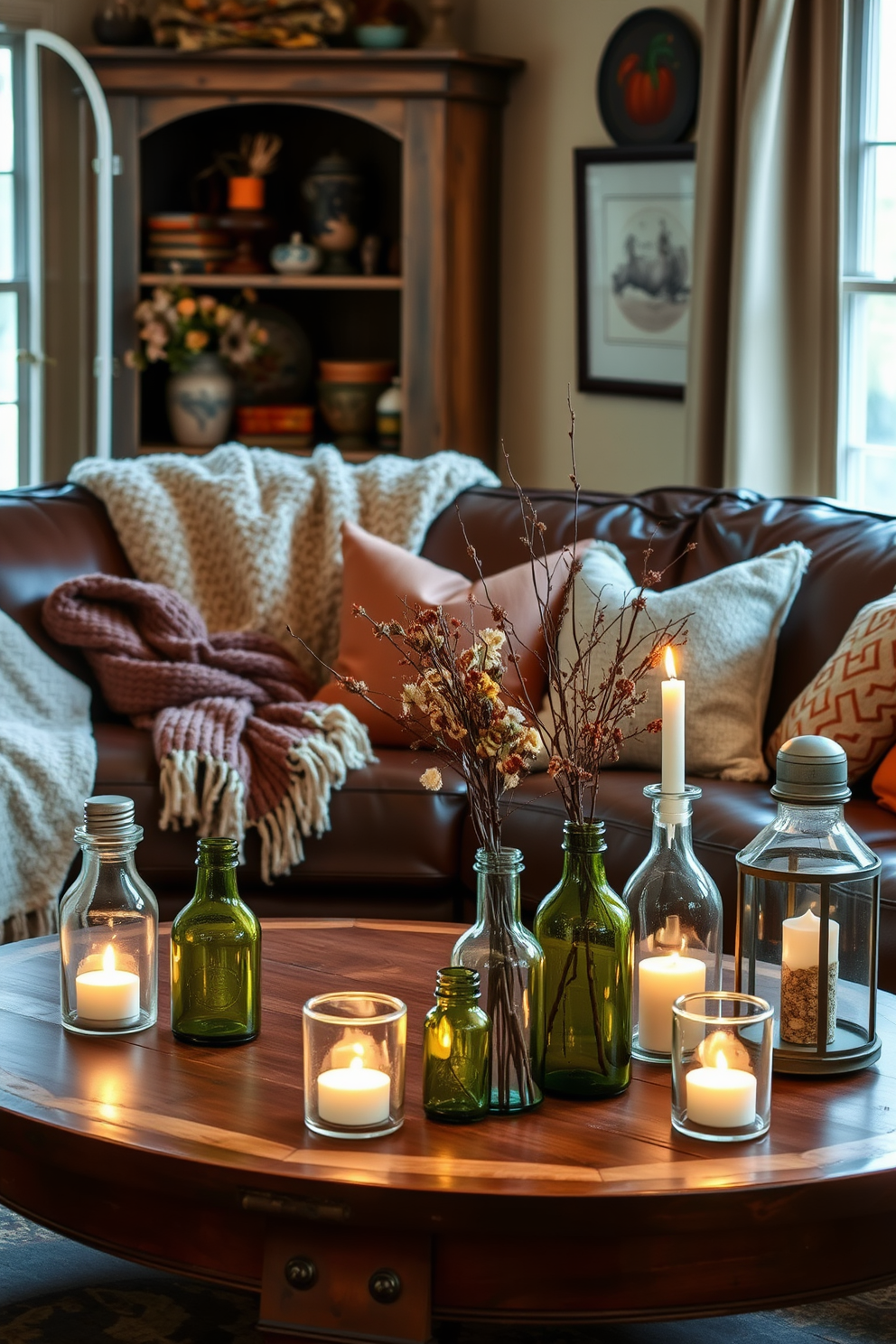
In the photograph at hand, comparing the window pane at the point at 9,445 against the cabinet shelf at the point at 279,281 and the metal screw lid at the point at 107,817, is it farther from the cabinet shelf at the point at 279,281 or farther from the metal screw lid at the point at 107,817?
the metal screw lid at the point at 107,817

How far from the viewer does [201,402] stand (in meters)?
4.61

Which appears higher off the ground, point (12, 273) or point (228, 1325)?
point (12, 273)

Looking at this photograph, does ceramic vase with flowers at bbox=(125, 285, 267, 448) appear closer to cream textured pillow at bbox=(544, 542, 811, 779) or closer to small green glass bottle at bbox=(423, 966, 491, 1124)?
cream textured pillow at bbox=(544, 542, 811, 779)

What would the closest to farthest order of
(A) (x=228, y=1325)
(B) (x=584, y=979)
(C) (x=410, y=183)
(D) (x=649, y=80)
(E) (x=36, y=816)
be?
(B) (x=584, y=979)
(A) (x=228, y=1325)
(E) (x=36, y=816)
(D) (x=649, y=80)
(C) (x=410, y=183)

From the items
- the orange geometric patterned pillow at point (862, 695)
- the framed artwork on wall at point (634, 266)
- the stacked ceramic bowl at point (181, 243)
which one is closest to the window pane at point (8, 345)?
the stacked ceramic bowl at point (181, 243)

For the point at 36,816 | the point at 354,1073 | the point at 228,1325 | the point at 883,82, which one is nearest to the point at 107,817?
the point at 354,1073

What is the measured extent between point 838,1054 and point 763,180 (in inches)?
100

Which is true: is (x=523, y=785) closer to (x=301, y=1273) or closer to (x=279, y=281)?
(x=301, y=1273)

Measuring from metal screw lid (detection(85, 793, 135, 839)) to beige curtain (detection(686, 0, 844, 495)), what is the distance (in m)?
2.34

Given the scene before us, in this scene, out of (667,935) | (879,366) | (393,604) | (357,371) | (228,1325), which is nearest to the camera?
(667,935)

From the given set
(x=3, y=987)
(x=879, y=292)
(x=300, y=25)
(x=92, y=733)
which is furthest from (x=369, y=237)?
(x=3, y=987)

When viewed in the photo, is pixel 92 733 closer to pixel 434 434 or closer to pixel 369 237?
pixel 434 434

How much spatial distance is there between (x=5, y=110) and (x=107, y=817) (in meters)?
3.30

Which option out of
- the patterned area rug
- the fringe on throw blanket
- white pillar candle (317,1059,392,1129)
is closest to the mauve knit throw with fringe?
the fringe on throw blanket
